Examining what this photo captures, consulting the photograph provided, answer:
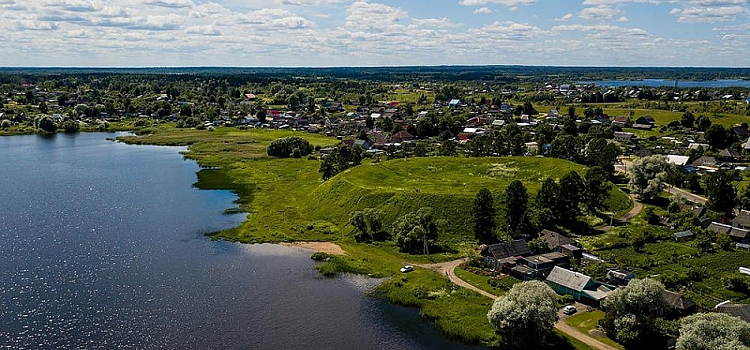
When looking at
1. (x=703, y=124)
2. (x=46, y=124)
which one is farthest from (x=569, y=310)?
(x=46, y=124)

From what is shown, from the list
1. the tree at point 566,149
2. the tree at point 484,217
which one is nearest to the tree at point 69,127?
the tree at point 566,149

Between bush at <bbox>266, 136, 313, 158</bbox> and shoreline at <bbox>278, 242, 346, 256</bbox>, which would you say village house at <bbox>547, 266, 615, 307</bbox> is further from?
bush at <bbox>266, 136, 313, 158</bbox>

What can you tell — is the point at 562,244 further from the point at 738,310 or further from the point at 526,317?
the point at 526,317

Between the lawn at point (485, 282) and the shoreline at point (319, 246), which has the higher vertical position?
the lawn at point (485, 282)

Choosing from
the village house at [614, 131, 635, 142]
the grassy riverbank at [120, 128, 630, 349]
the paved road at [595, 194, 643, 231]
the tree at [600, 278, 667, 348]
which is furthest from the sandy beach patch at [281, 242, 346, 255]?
the village house at [614, 131, 635, 142]

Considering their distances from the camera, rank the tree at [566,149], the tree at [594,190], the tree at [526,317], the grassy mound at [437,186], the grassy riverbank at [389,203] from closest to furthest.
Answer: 1. the tree at [526,317]
2. the grassy riverbank at [389,203]
3. the grassy mound at [437,186]
4. the tree at [594,190]
5. the tree at [566,149]

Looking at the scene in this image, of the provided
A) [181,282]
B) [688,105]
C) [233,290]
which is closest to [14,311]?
[181,282]

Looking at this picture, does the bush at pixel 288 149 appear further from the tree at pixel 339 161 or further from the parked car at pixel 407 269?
the parked car at pixel 407 269
